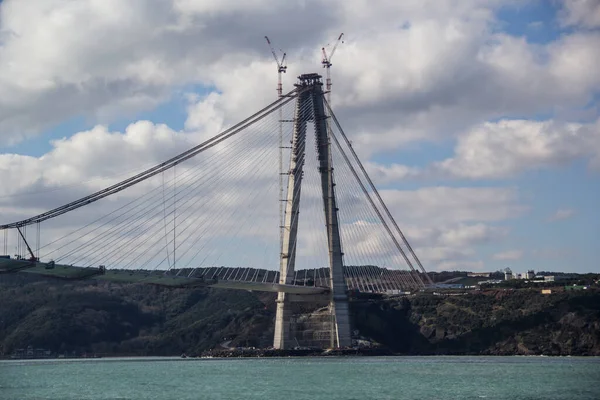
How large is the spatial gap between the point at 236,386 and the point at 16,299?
9611cm

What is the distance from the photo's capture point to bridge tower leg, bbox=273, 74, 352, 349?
10400cm

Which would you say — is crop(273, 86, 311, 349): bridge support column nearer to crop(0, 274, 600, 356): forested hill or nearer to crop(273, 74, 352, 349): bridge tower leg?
crop(273, 74, 352, 349): bridge tower leg

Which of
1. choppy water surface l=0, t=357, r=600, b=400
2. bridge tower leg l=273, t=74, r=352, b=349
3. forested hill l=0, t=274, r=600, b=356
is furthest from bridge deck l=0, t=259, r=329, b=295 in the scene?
forested hill l=0, t=274, r=600, b=356

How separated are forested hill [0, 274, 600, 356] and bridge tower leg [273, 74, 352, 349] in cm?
2463

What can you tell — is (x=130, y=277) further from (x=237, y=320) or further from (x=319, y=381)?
(x=237, y=320)

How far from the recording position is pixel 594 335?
11900 cm

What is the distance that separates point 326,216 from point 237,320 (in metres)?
47.0

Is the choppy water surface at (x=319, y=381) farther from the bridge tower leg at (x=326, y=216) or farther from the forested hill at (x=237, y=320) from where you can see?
the forested hill at (x=237, y=320)

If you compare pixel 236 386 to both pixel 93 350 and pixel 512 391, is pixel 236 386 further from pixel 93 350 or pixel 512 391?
pixel 93 350

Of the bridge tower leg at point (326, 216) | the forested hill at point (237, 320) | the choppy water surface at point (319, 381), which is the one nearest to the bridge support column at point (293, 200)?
the bridge tower leg at point (326, 216)

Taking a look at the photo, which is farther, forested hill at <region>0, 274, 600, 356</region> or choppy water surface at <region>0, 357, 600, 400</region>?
forested hill at <region>0, 274, 600, 356</region>

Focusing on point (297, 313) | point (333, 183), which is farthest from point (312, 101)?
point (297, 313)

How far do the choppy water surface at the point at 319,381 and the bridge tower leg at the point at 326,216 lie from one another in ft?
33.0

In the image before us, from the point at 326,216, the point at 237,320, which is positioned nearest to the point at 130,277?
the point at 326,216
